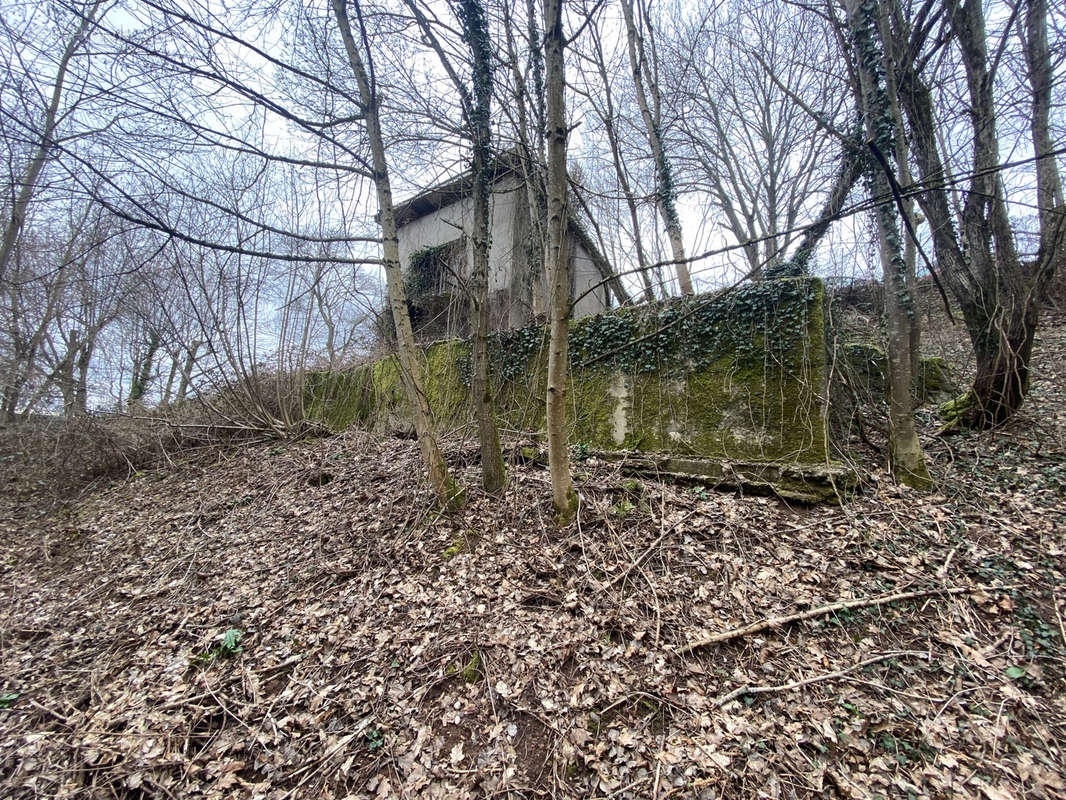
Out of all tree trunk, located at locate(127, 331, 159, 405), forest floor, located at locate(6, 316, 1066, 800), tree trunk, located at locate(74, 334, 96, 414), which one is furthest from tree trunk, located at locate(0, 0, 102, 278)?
tree trunk, located at locate(127, 331, 159, 405)

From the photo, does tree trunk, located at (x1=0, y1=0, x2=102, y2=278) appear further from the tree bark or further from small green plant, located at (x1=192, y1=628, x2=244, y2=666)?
the tree bark

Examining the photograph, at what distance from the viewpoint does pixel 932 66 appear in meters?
4.64

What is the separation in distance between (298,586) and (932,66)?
8743 mm

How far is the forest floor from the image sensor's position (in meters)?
2.04

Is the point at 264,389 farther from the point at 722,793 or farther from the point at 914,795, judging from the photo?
the point at 914,795

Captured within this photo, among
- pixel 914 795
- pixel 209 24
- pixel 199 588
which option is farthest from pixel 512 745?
pixel 209 24

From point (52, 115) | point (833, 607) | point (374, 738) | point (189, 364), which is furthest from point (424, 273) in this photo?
point (833, 607)

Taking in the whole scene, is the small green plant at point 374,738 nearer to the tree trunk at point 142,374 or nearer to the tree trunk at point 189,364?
A: the tree trunk at point 189,364

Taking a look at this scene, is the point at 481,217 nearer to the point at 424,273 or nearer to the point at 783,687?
the point at 783,687

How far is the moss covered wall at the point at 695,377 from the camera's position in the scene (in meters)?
3.99

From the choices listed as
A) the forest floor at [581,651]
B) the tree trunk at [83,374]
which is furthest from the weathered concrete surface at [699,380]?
the tree trunk at [83,374]

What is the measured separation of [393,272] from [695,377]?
11.2ft

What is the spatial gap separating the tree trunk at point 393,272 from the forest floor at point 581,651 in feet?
1.51

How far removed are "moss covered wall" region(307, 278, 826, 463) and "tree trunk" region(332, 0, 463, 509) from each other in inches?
71.4
